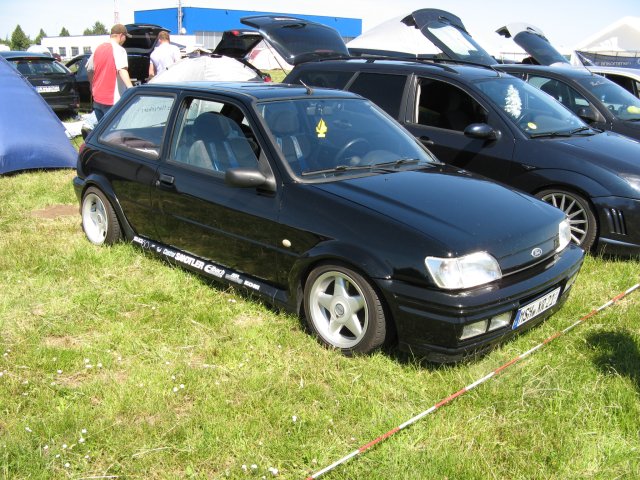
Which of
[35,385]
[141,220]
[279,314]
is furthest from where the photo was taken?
[141,220]

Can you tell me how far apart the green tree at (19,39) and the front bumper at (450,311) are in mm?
79636

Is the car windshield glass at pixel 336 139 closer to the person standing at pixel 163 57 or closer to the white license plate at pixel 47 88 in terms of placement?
the person standing at pixel 163 57

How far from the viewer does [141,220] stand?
4.84 metres

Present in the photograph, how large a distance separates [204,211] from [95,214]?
5.71ft

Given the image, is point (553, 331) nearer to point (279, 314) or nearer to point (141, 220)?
point (279, 314)

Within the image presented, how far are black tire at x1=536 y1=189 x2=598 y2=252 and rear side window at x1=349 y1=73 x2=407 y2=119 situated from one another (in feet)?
5.67

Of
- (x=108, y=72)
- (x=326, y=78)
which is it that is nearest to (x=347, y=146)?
(x=326, y=78)

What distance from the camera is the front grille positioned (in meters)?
5.00

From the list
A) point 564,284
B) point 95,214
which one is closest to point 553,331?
point 564,284

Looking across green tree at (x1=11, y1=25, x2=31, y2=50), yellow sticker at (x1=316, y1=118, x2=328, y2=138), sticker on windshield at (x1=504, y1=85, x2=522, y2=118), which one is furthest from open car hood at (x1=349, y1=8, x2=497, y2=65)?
green tree at (x1=11, y1=25, x2=31, y2=50)

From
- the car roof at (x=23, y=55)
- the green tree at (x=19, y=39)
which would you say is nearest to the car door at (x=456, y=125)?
the car roof at (x=23, y=55)

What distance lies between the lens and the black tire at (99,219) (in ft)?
16.9

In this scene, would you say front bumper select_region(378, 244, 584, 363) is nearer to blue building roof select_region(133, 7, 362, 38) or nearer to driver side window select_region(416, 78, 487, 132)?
driver side window select_region(416, 78, 487, 132)

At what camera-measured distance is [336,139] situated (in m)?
4.18
